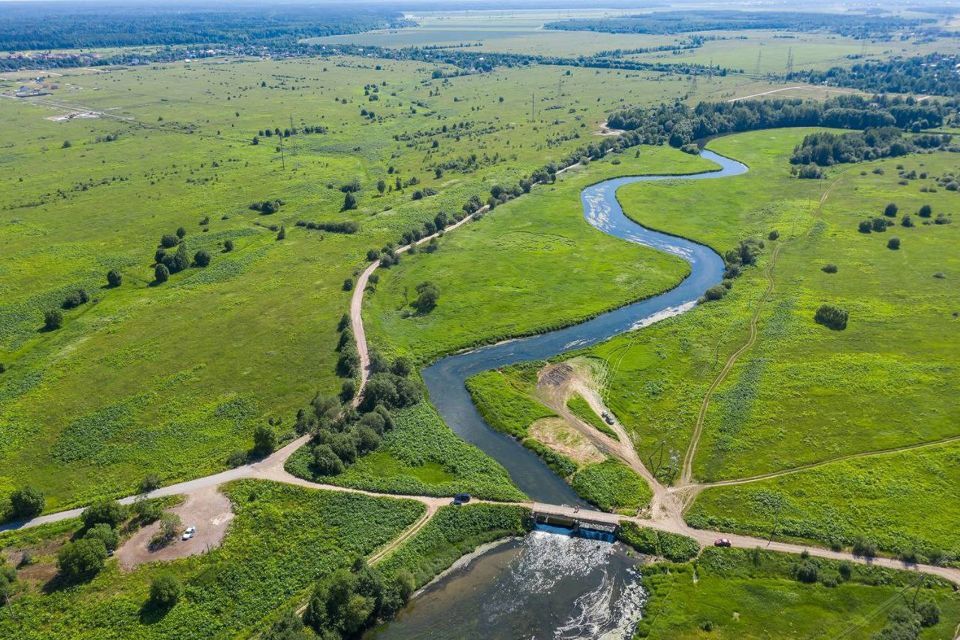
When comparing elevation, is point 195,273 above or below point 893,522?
above

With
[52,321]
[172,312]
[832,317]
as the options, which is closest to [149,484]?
[172,312]

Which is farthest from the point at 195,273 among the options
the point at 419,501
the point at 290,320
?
the point at 419,501

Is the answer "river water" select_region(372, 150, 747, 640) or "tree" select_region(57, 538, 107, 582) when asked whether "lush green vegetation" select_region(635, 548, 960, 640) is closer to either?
"river water" select_region(372, 150, 747, 640)

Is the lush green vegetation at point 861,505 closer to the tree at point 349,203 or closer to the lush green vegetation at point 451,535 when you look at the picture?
the lush green vegetation at point 451,535

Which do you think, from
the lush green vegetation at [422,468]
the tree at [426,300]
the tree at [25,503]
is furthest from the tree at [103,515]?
the tree at [426,300]

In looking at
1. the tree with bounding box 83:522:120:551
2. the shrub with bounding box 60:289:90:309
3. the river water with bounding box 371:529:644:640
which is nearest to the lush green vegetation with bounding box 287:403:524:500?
the river water with bounding box 371:529:644:640

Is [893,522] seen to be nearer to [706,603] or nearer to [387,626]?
[706,603]
